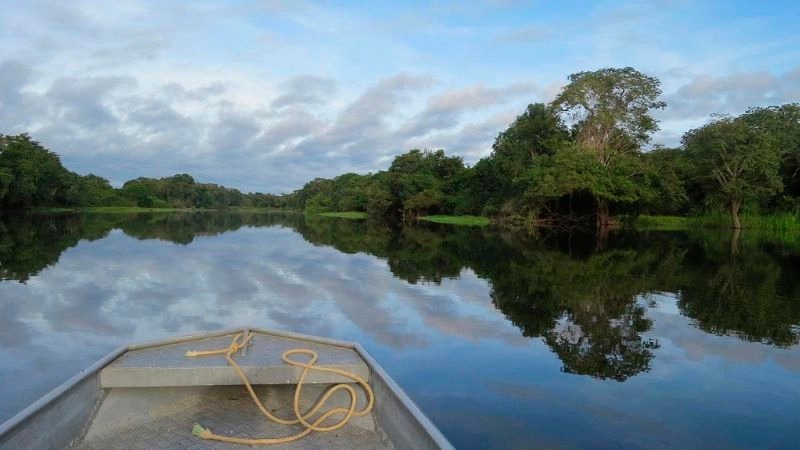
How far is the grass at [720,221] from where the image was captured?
32.6m

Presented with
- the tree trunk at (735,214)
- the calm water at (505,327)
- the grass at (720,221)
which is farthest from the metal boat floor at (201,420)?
the tree trunk at (735,214)

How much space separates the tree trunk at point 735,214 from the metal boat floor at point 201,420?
37.0m

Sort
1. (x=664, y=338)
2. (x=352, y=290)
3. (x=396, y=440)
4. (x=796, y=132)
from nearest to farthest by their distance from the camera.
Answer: (x=396, y=440) < (x=664, y=338) < (x=352, y=290) < (x=796, y=132)

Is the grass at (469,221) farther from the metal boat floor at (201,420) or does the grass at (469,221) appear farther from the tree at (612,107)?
the metal boat floor at (201,420)

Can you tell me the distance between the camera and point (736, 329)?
7844 mm

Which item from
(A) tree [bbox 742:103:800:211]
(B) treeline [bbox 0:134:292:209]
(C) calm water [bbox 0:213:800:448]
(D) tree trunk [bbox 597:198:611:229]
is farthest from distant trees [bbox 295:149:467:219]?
(C) calm water [bbox 0:213:800:448]

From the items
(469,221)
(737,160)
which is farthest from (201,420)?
(469,221)

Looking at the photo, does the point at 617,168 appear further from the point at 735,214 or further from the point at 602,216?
the point at 735,214

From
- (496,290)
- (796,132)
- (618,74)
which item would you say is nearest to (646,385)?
(496,290)

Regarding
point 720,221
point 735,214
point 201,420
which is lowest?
point 201,420

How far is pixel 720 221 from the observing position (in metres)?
36.6

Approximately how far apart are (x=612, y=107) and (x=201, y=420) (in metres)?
34.1

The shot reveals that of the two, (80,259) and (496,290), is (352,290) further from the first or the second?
(80,259)

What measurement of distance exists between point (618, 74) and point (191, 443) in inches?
1353
